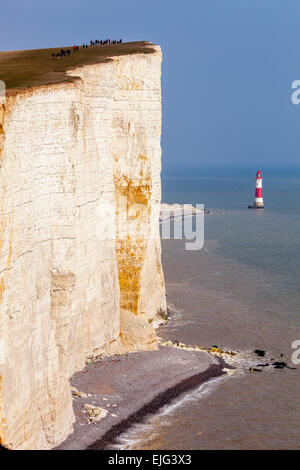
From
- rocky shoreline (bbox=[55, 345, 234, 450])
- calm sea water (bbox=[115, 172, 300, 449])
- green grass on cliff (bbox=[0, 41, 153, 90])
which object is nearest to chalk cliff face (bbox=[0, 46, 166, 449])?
rocky shoreline (bbox=[55, 345, 234, 450])

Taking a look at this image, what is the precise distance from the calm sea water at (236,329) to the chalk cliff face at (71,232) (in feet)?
10.3

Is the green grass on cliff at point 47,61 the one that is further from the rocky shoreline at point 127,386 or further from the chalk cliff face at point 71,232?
the rocky shoreline at point 127,386

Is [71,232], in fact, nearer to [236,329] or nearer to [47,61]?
[47,61]

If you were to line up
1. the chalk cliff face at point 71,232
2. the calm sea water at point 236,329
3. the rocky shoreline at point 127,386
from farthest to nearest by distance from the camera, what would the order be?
the calm sea water at point 236,329 < the rocky shoreline at point 127,386 < the chalk cliff face at point 71,232

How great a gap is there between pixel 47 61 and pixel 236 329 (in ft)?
42.8

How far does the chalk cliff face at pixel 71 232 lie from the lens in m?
14.7

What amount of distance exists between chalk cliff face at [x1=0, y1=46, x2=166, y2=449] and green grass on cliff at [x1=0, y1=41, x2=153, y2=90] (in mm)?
709

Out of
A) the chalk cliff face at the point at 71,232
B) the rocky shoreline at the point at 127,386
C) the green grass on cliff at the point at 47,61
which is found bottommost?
the rocky shoreline at the point at 127,386

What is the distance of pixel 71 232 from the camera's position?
1861 centimetres

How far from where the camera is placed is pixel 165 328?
101ft

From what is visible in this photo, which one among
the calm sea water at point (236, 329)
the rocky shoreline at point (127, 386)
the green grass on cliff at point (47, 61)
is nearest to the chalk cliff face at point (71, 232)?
the rocky shoreline at point (127, 386)

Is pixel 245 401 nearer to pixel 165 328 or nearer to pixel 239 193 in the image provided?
pixel 165 328

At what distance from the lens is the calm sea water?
2000 cm
